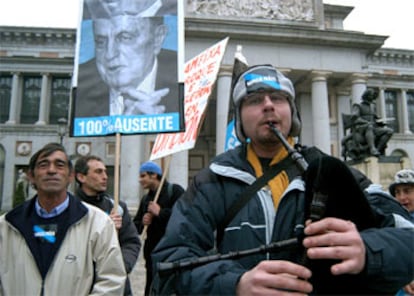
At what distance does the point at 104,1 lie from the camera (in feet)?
14.4

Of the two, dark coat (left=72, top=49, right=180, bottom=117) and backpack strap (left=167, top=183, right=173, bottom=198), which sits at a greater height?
dark coat (left=72, top=49, right=180, bottom=117)

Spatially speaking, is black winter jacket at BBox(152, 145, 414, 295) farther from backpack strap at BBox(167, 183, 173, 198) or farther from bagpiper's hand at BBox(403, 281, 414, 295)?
backpack strap at BBox(167, 183, 173, 198)

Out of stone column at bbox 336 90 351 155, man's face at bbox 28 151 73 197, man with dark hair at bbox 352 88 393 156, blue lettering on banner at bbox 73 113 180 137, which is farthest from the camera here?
stone column at bbox 336 90 351 155

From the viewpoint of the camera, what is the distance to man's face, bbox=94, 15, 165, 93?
425 cm

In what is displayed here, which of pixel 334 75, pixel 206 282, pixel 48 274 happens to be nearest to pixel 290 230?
pixel 206 282

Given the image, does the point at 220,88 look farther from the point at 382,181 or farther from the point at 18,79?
the point at 18,79

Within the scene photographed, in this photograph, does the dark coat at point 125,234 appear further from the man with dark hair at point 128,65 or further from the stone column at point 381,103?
the stone column at point 381,103

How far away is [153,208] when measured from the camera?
474cm

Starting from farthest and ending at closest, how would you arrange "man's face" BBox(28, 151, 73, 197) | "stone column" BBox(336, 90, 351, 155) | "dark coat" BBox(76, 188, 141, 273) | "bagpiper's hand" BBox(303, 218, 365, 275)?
"stone column" BBox(336, 90, 351, 155) < "dark coat" BBox(76, 188, 141, 273) < "man's face" BBox(28, 151, 73, 197) < "bagpiper's hand" BBox(303, 218, 365, 275)

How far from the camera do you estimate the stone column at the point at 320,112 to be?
25984mm

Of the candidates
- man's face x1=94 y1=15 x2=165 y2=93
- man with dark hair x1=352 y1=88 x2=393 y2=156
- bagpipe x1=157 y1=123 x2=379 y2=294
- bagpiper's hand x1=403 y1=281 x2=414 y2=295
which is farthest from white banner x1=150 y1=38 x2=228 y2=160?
man with dark hair x1=352 y1=88 x2=393 y2=156

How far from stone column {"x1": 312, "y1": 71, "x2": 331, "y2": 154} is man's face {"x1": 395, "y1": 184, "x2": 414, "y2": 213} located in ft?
72.0

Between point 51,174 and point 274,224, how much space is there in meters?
2.00

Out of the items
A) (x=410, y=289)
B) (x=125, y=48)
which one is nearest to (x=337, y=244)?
(x=410, y=289)
